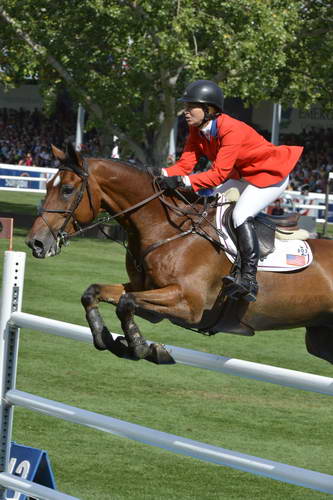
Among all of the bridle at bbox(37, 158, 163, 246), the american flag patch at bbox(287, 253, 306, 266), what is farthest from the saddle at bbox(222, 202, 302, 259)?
the bridle at bbox(37, 158, 163, 246)

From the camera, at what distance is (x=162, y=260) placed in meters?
5.96

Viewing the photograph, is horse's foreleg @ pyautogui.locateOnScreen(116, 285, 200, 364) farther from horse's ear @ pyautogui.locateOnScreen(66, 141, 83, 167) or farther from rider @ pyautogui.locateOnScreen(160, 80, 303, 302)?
horse's ear @ pyautogui.locateOnScreen(66, 141, 83, 167)

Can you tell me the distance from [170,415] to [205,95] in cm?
311

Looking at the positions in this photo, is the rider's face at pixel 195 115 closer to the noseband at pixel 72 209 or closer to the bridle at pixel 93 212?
the bridle at pixel 93 212

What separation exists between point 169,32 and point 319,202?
11.0m

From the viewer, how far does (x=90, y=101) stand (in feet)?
78.2

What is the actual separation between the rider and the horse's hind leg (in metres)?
0.91

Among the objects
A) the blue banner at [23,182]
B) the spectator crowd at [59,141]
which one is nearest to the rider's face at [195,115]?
the spectator crowd at [59,141]

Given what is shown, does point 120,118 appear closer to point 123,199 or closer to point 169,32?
point 169,32

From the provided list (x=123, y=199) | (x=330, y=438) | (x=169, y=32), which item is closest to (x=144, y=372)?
(x=330, y=438)

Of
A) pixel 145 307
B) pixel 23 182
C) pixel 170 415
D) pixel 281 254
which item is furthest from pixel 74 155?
pixel 23 182

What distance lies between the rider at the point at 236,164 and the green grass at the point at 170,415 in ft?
4.92

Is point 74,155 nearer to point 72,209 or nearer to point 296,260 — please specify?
point 72,209

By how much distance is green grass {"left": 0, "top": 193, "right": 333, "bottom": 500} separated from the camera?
6492 millimetres
